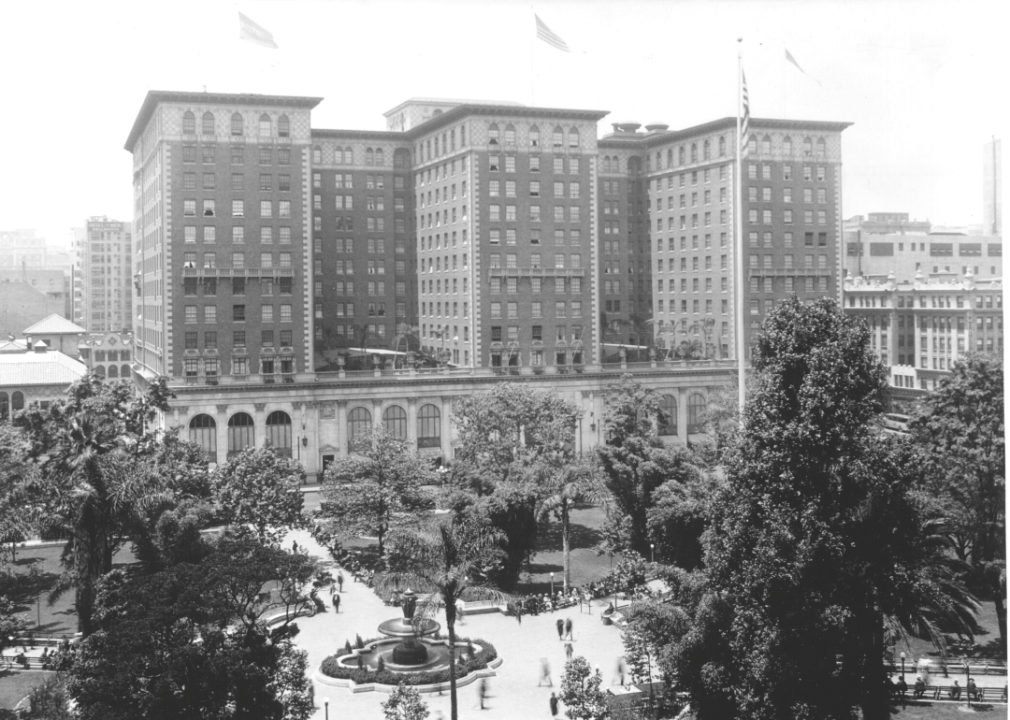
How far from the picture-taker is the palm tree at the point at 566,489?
69938 millimetres

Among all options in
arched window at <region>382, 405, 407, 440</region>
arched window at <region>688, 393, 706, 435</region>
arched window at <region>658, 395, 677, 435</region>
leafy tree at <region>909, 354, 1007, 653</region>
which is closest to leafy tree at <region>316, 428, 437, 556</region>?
arched window at <region>382, 405, 407, 440</region>

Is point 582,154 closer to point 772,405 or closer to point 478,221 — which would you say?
point 478,221

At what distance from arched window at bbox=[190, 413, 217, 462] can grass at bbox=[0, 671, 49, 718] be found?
51.4 metres

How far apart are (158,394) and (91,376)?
8.90 meters

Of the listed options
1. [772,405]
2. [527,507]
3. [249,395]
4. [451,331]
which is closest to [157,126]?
[249,395]

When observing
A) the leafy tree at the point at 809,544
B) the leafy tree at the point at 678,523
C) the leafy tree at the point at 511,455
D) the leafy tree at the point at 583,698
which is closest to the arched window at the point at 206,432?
the leafy tree at the point at 511,455

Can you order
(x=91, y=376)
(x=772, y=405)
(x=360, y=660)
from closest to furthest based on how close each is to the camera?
(x=772, y=405)
(x=360, y=660)
(x=91, y=376)

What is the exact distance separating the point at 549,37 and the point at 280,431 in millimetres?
55239

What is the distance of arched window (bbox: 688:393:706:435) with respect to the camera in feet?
415

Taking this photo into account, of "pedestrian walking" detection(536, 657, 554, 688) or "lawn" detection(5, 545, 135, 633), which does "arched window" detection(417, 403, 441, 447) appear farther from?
"pedestrian walking" detection(536, 657, 554, 688)

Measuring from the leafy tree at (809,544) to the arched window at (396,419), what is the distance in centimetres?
7536

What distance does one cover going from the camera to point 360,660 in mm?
56812

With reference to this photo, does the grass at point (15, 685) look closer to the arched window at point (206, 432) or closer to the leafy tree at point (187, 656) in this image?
the leafy tree at point (187, 656)

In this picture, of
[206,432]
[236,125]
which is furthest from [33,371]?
[236,125]
